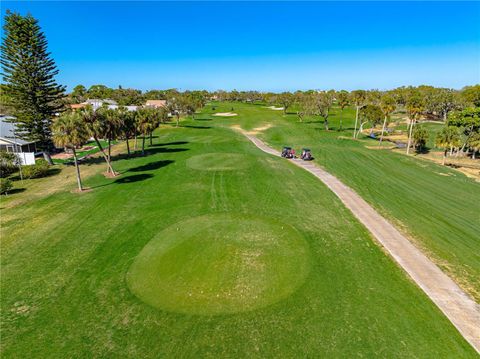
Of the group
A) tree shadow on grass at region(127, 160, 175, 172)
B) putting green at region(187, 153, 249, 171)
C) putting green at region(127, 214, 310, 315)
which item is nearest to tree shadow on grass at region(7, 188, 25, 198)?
tree shadow on grass at region(127, 160, 175, 172)

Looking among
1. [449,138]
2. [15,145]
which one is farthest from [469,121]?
[15,145]

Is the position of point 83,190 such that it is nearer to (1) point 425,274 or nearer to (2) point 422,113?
(1) point 425,274

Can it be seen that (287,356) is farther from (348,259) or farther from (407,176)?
(407,176)

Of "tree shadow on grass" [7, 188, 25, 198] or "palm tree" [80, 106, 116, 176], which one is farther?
"palm tree" [80, 106, 116, 176]

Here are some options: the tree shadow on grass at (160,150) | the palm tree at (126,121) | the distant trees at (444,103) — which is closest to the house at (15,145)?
the palm tree at (126,121)

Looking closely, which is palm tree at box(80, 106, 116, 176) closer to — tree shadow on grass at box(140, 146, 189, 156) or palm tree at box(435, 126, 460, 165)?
tree shadow on grass at box(140, 146, 189, 156)

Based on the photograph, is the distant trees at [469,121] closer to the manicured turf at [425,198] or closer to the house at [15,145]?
the manicured turf at [425,198]
